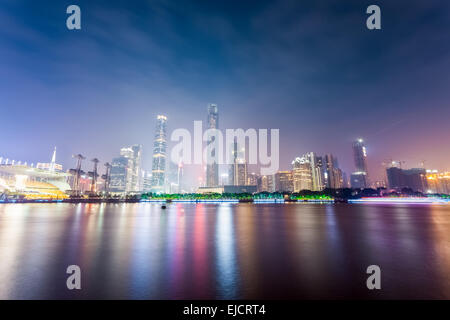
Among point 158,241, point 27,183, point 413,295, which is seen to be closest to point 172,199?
point 27,183

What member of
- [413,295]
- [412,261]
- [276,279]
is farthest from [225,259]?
[412,261]

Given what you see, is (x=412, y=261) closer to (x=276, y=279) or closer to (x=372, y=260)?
(x=372, y=260)

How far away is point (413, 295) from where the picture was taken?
7.48m

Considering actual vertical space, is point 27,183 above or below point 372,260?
above

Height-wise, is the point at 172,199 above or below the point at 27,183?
below

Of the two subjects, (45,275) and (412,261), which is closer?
(45,275)
